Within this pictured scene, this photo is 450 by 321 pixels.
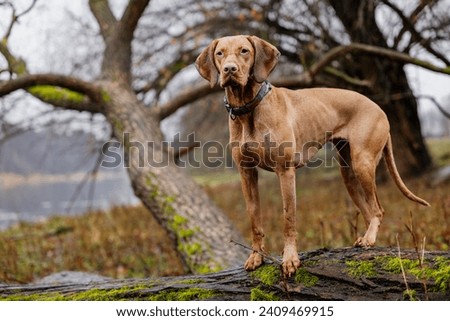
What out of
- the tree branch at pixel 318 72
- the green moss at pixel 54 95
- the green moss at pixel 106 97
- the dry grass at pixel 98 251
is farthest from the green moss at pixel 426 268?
the green moss at pixel 54 95

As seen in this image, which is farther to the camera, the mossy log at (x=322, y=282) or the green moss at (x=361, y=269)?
the green moss at (x=361, y=269)

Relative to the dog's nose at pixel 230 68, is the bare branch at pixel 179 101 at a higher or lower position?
higher

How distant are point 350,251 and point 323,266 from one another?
0.25 meters

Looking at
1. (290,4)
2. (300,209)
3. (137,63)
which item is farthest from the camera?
(300,209)

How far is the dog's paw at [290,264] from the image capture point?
2607 millimetres

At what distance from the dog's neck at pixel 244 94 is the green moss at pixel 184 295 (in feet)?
3.95

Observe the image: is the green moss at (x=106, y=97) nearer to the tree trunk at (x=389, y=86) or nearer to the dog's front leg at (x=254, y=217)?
the tree trunk at (x=389, y=86)

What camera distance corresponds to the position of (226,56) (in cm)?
249

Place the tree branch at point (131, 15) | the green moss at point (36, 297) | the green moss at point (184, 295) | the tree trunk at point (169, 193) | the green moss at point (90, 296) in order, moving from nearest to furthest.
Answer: the green moss at point (184, 295), the green moss at point (90, 296), the green moss at point (36, 297), the tree trunk at point (169, 193), the tree branch at point (131, 15)

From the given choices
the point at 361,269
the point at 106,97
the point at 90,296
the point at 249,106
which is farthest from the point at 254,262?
the point at 106,97

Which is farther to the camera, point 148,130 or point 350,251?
point 148,130

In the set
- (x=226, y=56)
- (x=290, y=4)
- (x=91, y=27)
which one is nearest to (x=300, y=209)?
(x=290, y=4)

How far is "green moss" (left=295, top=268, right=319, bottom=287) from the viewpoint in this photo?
2.61m
